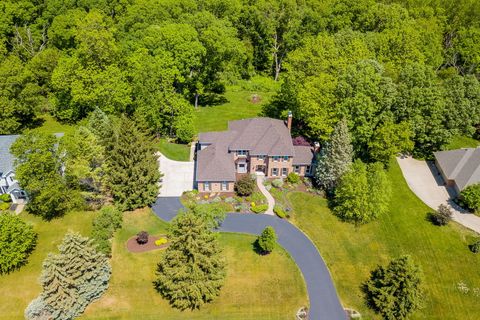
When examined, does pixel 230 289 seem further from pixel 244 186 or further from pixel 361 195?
pixel 361 195

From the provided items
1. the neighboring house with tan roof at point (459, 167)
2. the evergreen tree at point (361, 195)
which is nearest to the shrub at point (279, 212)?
the evergreen tree at point (361, 195)

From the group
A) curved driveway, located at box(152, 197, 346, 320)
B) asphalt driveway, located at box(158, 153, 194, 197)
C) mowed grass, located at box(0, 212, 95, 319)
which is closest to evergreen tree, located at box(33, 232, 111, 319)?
mowed grass, located at box(0, 212, 95, 319)

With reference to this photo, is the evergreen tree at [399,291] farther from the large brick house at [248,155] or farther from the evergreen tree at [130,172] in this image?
the evergreen tree at [130,172]

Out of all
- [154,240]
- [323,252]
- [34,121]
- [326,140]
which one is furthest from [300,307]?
[34,121]

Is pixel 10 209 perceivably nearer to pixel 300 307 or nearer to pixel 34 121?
pixel 34 121

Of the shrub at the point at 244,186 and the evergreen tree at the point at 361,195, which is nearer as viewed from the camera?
the evergreen tree at the point at 361,195

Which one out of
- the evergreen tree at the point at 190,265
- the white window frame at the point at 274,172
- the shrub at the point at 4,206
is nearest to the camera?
the evergreen tree at the point at 190,265

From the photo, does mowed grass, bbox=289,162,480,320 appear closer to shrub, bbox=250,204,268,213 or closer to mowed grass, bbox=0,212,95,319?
shrub, bbox=250,204,268,213
